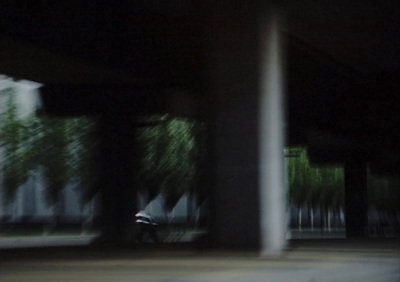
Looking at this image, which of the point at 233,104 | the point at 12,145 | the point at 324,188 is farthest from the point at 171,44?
the point at 324,188

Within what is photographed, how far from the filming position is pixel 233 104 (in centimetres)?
1647

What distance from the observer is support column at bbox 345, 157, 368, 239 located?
49.1m

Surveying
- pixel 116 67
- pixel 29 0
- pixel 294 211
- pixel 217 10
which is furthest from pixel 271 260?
pixel 294 211

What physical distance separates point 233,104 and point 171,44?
27.0 ft

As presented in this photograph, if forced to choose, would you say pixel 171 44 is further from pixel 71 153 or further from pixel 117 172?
pixel 71 153

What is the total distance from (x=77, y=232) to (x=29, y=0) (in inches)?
1751

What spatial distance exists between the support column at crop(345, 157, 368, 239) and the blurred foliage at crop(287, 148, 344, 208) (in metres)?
24.6

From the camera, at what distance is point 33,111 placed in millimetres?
56188

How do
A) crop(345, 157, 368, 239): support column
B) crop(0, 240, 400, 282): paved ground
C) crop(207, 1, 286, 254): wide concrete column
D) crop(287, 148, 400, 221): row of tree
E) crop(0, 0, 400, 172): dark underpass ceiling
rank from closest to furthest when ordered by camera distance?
crop(0, 240, 400, 282): paved ground
crop(207, 1, 286, 254): wide concrete column
crop(0, 0, 400, 172): dark underpass ceiling
crop(345, 157, 368, 239): support column
crop(287, 148, 400, 221): row of tree

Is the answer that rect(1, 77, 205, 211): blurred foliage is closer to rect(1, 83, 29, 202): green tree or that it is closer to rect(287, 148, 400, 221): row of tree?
rect(1, 83, 29, 202): green tree

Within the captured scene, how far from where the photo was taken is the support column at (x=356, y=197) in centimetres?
4906

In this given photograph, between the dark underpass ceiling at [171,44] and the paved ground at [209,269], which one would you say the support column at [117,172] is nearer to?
the dark underpass ceiling at [171,44]

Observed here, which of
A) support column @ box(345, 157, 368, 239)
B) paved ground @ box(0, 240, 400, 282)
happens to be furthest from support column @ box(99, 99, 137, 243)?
support column @ box(345, 157, 368, 239)

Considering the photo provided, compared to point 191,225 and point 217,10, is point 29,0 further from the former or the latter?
point 191,225
